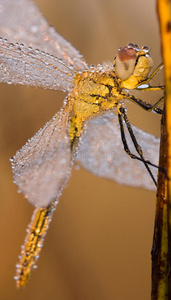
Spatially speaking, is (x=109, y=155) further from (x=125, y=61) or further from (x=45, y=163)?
(x=125, y=61)

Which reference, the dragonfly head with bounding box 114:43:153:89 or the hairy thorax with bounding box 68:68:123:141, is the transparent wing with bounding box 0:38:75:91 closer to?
the hairy thorax with bounding box 68:68:123:141

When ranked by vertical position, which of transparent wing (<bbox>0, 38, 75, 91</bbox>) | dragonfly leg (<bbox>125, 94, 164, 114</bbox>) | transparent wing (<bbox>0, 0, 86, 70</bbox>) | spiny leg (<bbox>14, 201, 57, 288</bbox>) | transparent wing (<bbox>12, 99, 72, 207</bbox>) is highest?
transparent wing (<bbox>0, 0, 86, 70</bbox>)

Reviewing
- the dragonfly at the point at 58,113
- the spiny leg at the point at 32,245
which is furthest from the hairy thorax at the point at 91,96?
the spiny leg at the point at 32,245

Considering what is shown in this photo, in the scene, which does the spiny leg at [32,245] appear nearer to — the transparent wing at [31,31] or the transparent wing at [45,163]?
the transparent wing at [45,163]

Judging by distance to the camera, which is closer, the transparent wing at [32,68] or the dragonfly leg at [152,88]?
the dragonfly leg at [152,88]

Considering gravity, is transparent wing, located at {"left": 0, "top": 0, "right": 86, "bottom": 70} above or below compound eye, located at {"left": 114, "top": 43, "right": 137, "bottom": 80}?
above

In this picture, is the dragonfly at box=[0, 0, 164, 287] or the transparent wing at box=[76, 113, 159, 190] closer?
the dragonfly at box=[0, 0, 164, 287]

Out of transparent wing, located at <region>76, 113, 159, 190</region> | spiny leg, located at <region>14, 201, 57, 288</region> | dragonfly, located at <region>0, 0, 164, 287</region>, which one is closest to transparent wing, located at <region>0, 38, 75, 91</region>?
dragonfly, located at <region>0, 0, 164, 287</region>

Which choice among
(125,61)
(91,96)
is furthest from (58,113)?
(125,61)
